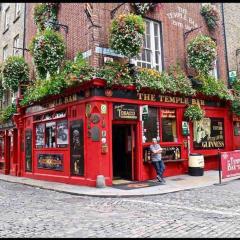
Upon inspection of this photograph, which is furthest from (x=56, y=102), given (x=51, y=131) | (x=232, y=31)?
(x=232, y=31)

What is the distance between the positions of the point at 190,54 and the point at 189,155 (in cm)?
473

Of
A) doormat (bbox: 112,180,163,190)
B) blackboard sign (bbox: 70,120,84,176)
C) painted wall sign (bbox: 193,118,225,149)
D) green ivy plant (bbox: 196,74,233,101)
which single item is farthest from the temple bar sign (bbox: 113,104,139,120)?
green ivy plant (bbox: 196,74,233,101)

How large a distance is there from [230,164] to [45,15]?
10917 millimetres

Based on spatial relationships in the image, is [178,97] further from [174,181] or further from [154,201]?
[154,201]

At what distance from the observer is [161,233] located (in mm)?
6176

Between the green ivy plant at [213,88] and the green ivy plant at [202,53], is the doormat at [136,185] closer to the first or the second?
the green ivy plant at [213,88]

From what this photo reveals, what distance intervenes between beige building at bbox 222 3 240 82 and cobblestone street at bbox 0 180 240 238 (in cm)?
1081

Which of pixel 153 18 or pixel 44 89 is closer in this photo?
pixel 44 89

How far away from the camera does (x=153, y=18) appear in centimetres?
1603

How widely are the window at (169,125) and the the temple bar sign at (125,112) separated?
1857mm

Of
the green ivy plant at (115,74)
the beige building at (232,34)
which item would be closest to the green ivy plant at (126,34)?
the green ivy plant at (115,74)

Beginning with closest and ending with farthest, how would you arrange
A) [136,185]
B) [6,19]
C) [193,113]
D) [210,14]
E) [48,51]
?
[136,185], [48,51], [193,113], [210,14], [6,19]

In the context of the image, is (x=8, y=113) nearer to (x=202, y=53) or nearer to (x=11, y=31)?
(x=11, y=31)

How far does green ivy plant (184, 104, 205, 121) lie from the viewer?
15.9m
